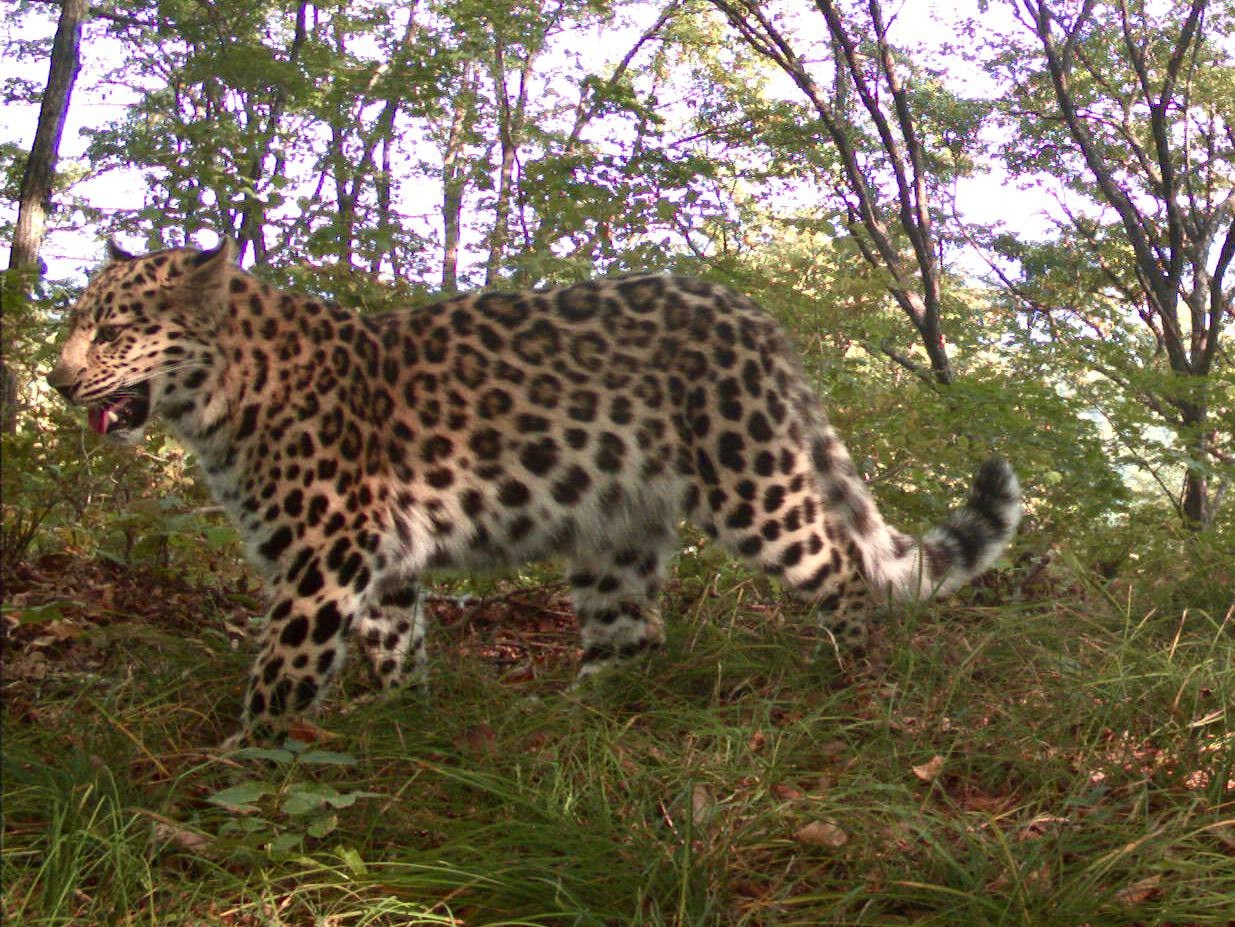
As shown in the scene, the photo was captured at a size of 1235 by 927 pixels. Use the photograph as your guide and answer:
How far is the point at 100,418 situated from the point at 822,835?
3156mm

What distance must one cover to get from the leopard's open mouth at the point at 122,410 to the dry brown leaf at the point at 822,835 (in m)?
3.06

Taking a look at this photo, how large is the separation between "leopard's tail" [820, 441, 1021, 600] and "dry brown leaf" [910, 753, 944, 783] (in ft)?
5.57

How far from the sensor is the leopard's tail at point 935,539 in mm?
5980

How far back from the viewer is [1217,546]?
7840 mm

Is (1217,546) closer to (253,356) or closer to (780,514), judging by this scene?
(780,514)

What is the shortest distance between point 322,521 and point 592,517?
1.25 meters

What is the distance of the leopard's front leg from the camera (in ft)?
15.9

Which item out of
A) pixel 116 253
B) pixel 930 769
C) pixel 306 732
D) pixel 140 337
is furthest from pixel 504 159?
pixel 930 769

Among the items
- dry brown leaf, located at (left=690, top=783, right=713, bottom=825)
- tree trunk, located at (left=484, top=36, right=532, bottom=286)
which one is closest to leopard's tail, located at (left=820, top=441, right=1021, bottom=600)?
dry brown leaf, located at (left=690, top=783, right=713, bottom=825)

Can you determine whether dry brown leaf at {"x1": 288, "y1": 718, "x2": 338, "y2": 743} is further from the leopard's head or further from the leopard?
the leopard's head

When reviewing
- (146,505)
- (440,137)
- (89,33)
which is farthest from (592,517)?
(89,33)

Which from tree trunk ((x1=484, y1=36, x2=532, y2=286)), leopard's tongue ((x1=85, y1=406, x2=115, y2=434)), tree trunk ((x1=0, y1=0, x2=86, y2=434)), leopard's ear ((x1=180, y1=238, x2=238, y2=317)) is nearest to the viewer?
leopard's tongue ((x1=85, y1=406, x2=115, y2=434))

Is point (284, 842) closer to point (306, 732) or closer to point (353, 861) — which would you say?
point (353, 861)

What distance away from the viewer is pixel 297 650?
4949mm
